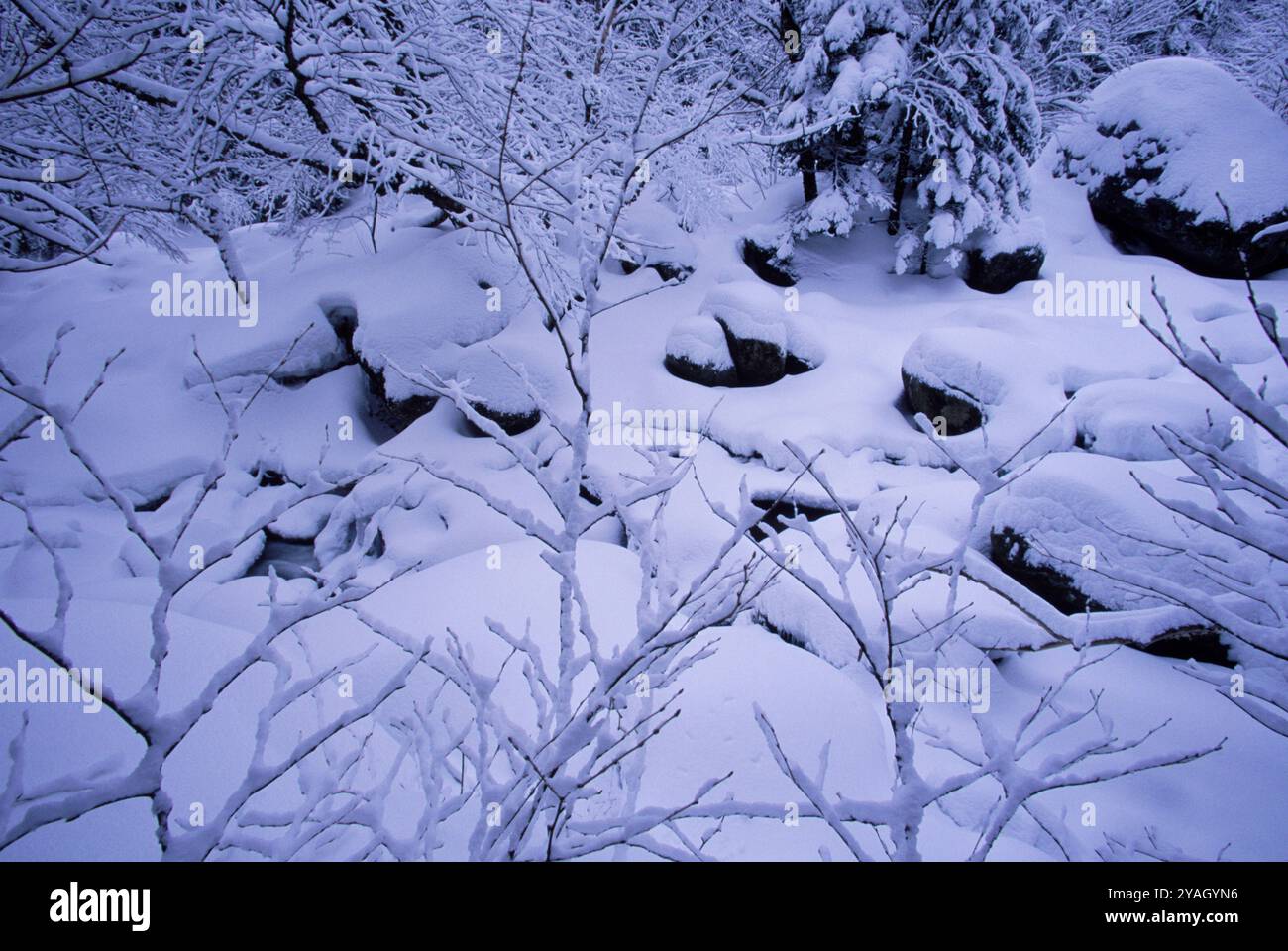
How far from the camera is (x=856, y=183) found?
8.90m

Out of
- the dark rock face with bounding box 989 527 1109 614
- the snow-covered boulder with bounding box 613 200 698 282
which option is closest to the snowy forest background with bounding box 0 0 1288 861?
the dark rock face with bounding box 989 527 1109 614

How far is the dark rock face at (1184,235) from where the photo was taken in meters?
8.45

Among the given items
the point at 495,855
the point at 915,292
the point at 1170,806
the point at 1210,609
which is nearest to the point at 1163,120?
the point at 915,292

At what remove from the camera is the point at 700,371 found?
23.9 feet

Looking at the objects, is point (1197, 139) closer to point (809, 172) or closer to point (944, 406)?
point (809, 172)

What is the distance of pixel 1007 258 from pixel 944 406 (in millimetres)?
3836

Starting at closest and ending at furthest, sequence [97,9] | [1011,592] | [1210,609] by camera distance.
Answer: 1. [1210,609]
2. [1011,592]
3. [97,9]

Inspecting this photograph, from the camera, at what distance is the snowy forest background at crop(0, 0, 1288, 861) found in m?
1.77

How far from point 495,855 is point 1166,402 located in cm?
697

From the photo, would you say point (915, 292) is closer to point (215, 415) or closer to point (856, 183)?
point (856, 183)

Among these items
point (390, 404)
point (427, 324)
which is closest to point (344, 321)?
point (427, 324)

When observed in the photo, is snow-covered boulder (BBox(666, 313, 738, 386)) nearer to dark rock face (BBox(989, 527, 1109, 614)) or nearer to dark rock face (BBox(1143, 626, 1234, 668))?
dark rock face (BBox(989, 527, 1109, 614))
